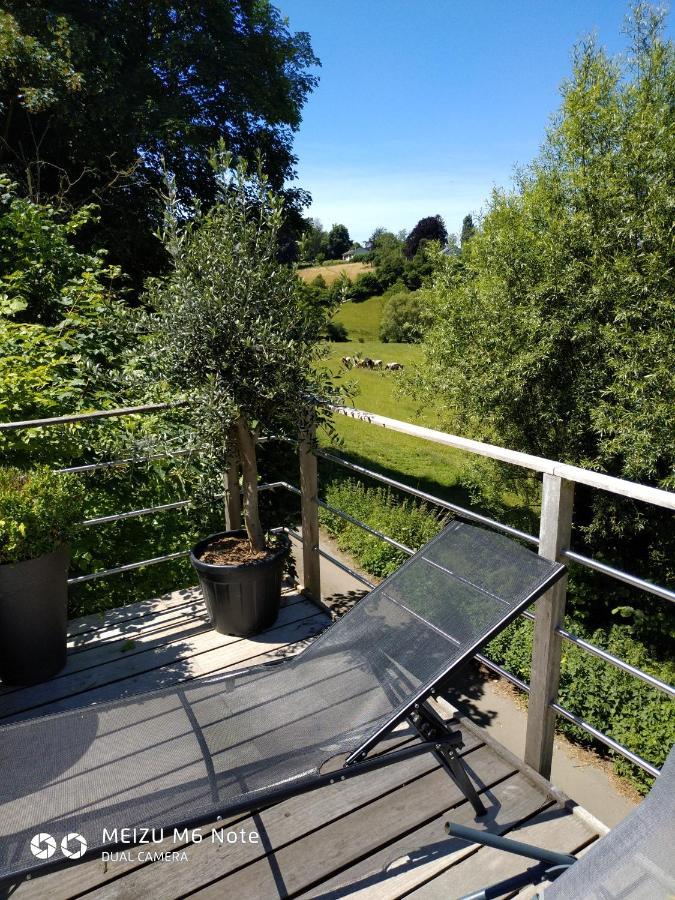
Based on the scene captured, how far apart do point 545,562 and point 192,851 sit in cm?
134

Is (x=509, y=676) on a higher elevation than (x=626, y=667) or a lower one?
lower

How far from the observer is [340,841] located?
1.82 m

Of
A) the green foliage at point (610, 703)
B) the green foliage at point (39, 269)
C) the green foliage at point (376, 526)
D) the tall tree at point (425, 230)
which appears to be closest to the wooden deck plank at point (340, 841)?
the green foliage at point (610, 703)

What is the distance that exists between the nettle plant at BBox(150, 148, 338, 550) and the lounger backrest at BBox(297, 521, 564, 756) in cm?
103

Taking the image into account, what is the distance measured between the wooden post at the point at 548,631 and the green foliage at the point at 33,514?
183 cm

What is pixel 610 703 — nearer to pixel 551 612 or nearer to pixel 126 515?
pixel 551 612

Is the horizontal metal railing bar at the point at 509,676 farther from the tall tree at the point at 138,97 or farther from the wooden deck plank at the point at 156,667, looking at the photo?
the tall tree at the point at 138,97

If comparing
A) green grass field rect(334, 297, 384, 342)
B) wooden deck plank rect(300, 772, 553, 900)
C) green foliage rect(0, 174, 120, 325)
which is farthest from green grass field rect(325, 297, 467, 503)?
green grass field rect(334, 297, 384, 342)

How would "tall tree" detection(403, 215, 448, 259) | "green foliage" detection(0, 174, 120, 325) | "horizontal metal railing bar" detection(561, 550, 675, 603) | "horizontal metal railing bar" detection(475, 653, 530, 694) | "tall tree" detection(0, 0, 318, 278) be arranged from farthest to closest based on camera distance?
"tall tree" detection(403, 215, 448, 259), "tall tree" detection(0, 0, 318, 278), "green foliage" detection(0, 174, 120, 325), "horizontal metal railing bar" detection(475, 653, 530, 694), "horizontal metal railing bar" detection(561, 550, 675, 603)

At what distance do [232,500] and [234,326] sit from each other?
1124 mm

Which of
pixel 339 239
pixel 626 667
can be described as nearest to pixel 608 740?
pixel 626 667

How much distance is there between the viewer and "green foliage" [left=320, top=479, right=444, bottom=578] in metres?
7.32

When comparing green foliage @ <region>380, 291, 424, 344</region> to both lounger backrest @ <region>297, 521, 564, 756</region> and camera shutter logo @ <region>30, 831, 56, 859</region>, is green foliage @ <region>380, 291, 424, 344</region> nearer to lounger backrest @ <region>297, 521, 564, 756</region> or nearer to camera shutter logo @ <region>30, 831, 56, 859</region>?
lounger backrest @ <region>297, 521, 564, 756</region>

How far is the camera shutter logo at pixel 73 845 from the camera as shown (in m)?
1.30
